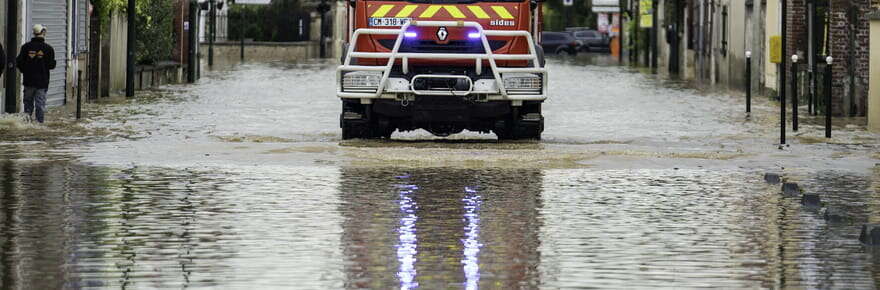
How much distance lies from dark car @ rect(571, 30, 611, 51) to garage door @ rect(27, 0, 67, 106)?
74097 mm

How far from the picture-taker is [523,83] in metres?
24.0

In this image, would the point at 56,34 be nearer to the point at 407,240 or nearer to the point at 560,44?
the point at 407,240

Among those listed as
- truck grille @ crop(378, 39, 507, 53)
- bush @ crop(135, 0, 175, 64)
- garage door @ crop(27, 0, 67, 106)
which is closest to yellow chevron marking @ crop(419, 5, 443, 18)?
truck grille @ crop(378, 39, 507, 53)

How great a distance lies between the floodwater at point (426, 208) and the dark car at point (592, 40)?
81.2 meters

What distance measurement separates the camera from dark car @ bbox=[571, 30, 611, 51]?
110 meters

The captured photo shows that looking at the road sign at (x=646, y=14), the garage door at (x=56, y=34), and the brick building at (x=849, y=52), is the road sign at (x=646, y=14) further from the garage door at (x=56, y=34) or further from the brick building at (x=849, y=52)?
the garage door at (x=56, y=34)

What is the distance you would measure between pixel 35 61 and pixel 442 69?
23.1 feet

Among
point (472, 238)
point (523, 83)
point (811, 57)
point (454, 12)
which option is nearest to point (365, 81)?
point (454, 12)

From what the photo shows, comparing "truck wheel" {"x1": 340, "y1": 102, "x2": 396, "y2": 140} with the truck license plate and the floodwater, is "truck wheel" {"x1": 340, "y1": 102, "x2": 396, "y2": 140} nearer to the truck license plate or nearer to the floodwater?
the floodwater

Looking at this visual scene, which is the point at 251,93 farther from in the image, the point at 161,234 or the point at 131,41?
the point at 161,234

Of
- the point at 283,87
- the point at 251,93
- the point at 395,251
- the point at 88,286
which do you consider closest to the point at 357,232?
the point at 395,251

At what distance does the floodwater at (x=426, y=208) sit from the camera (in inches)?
442

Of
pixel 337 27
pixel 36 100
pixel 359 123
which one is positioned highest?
pixel 337 27

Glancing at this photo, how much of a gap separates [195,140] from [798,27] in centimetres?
1798
